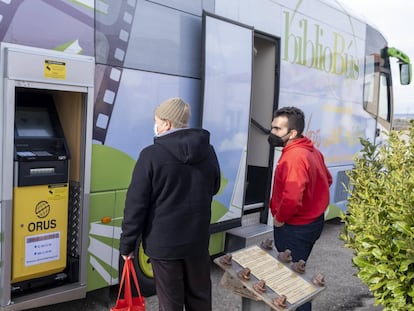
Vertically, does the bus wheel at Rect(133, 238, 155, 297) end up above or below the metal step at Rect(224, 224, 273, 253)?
below

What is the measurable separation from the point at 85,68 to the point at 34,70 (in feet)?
1.20

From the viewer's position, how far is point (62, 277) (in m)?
3.34

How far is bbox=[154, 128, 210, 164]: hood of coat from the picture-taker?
2547 millimetres

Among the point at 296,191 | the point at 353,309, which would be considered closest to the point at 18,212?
the point at 296,191

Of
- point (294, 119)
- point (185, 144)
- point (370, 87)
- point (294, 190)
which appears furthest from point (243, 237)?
point (370, 87)

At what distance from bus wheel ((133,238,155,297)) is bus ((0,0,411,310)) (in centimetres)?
1

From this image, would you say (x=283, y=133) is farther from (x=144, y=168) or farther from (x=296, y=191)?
(x=144, y=168)

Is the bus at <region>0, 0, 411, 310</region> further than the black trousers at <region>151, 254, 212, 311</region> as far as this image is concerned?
Yes

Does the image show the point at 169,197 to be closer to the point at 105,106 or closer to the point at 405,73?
the point at 105,106

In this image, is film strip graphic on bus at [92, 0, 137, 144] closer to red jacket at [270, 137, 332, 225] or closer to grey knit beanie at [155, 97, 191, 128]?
grey knit beanie at [155, 97, 191, 128]

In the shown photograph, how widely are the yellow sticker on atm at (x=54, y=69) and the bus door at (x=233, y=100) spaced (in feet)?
4.48

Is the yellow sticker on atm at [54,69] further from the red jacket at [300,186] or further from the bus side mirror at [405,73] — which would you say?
the bus side mirror at [405,73]

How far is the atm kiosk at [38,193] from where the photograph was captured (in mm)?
2939

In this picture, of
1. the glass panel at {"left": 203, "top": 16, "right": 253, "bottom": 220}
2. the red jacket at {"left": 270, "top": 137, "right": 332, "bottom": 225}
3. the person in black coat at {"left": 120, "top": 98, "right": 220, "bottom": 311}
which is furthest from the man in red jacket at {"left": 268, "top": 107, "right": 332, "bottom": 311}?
the glass panel at {"left": 203, "top": 16, "right": 253, "bottom": 220}
